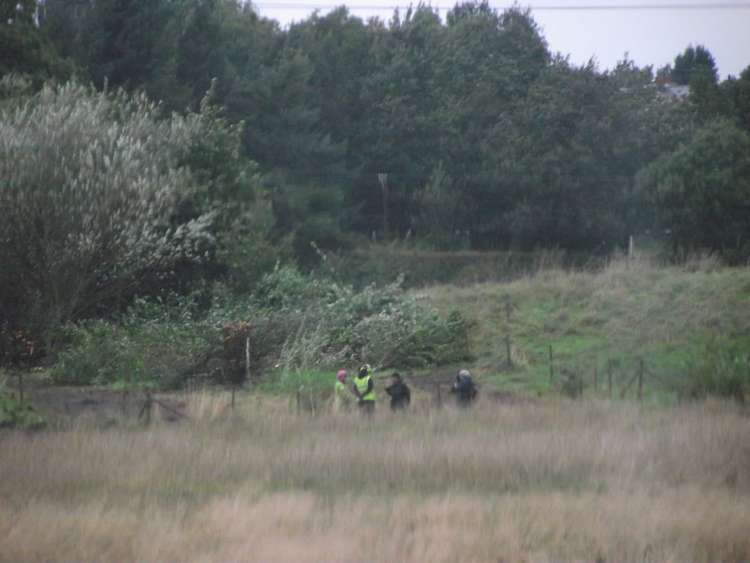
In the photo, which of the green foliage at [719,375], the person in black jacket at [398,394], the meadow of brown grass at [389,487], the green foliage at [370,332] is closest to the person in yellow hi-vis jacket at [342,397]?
the person in black jacket at [398,394]

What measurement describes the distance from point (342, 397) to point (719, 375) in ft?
24.0

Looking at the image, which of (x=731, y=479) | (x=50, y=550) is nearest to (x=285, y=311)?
(x=731, y=479)

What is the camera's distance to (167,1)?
153ft

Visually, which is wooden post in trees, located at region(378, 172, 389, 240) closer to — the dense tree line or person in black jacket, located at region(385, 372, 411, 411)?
the dense tree line

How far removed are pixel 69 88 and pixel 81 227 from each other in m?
4.61

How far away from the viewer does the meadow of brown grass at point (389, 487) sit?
1102cm

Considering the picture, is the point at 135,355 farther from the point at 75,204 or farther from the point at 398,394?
the point at 398,394

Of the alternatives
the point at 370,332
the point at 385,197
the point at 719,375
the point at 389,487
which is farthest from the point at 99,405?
the point at 385,197

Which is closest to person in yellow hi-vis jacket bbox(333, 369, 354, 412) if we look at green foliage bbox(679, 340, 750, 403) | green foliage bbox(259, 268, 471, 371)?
green foliage bbox(259, 268, 471, 371)

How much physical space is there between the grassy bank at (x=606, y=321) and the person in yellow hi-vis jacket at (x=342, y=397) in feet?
14.9

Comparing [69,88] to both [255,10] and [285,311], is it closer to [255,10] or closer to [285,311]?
[285,311]

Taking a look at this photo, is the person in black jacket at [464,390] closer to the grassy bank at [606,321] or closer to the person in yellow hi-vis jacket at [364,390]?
the person in yellow hi-vis jacket at [364,390]

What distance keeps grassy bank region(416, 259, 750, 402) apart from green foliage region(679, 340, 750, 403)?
0.34 metres

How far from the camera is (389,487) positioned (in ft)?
46.7
